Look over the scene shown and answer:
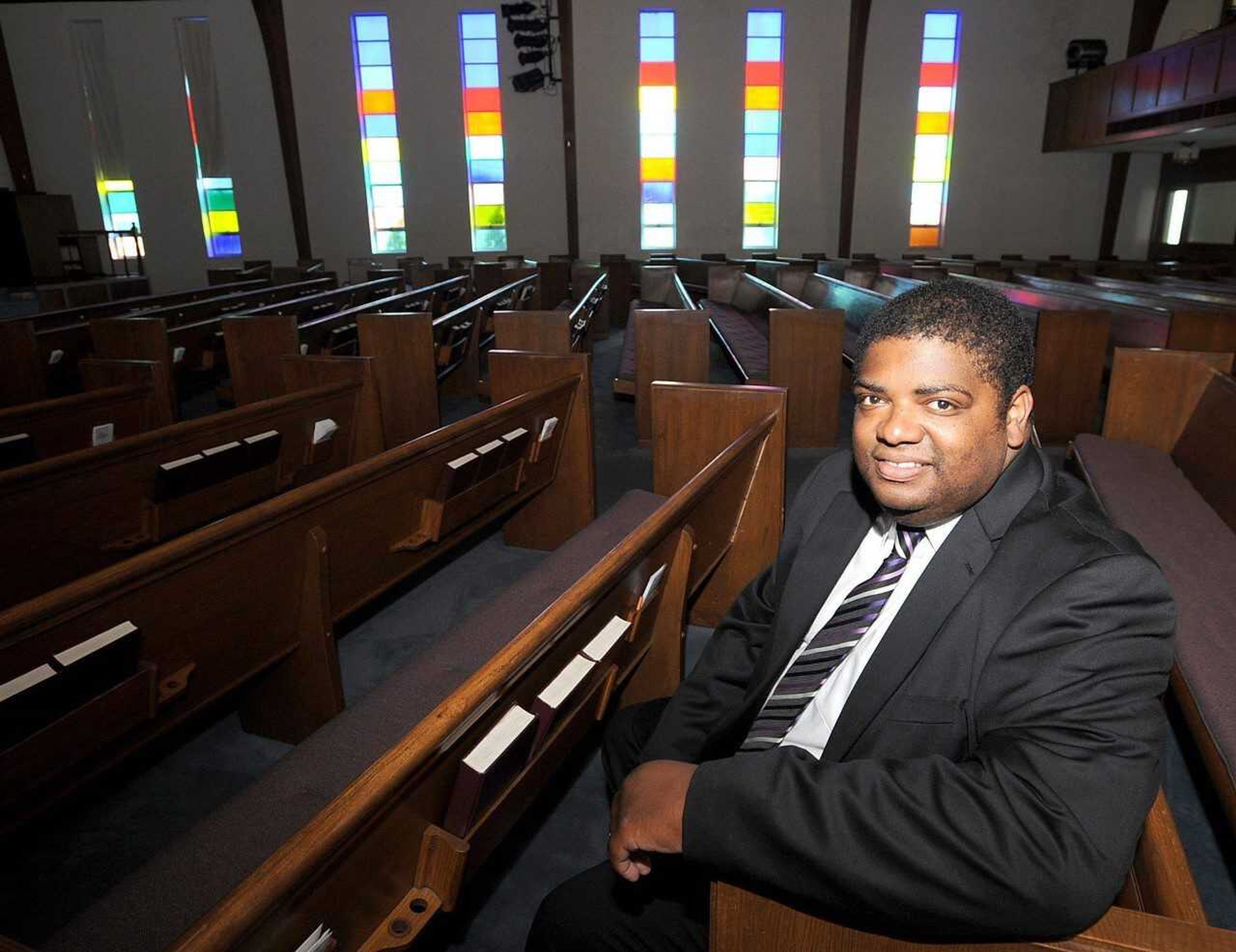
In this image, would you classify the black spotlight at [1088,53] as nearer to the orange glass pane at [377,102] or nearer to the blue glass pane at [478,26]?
the blue glass pane at [478,26]

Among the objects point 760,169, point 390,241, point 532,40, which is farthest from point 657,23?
point 390,241

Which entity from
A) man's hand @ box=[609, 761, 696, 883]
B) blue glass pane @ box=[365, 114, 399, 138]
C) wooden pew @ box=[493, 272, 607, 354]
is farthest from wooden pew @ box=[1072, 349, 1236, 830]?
blue glass pane @ box=[365, 114, 399, 138]

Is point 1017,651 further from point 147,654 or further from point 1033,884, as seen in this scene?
point 147,654

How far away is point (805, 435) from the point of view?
13.7ft

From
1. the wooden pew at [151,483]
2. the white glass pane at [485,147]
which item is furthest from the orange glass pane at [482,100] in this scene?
the wooden pew at [151,483]

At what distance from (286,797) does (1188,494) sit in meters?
2.79

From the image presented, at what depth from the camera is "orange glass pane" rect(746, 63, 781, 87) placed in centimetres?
1178

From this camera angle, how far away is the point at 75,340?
4.80 metres

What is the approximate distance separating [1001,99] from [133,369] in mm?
12756

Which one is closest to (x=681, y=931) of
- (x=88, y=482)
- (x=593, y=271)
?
(x=88, y=482)

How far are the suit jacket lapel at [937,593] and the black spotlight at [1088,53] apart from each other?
520 inches

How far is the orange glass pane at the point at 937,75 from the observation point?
464 inches

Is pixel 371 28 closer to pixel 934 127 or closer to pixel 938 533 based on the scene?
pixel 934 127

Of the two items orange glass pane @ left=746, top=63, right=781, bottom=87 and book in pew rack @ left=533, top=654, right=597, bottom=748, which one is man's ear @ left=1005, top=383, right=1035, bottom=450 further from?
orange glass pane @ left=746, top=63, right=781, bottom=87
